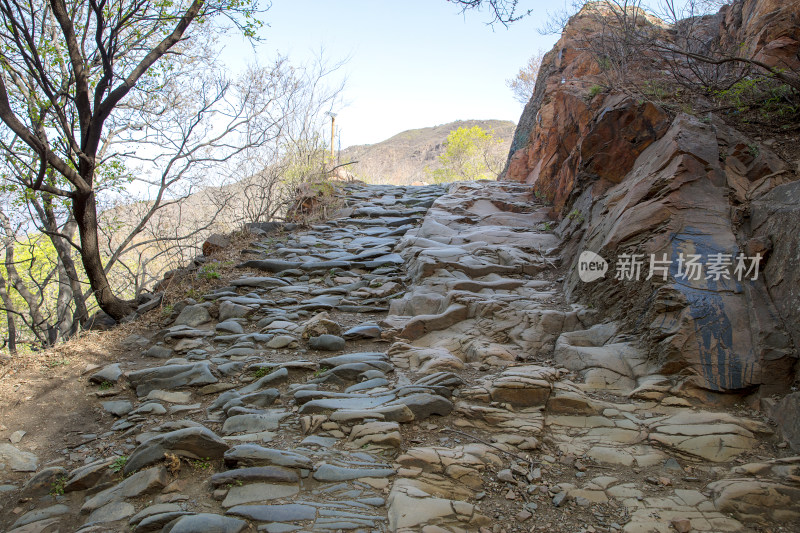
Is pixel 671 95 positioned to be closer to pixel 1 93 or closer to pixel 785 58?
pixel 785 58

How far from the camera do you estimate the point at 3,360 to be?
440 centimetres

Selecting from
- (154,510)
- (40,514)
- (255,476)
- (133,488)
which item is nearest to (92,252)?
(40,514)

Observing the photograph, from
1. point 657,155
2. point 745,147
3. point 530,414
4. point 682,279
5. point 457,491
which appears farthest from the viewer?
point 657,155

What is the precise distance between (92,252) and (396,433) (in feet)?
15.3

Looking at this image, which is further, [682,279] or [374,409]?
[682,279]

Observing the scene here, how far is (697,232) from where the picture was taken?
12.4 ft

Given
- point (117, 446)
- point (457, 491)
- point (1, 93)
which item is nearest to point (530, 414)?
point (457, 491)

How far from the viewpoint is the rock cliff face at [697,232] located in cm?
308

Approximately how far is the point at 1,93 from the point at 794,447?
264 inches

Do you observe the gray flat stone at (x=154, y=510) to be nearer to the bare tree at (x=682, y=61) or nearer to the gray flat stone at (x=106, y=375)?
the gray flat stone at (x=106, y=375)

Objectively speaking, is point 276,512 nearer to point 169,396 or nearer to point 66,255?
point 169,396

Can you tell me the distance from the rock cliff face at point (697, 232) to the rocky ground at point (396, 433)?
29cm

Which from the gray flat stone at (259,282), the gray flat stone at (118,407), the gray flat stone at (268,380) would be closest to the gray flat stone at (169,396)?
the gray flat stone at (118,407)

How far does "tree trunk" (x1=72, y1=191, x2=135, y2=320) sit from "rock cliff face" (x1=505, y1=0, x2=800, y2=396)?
5405mm
